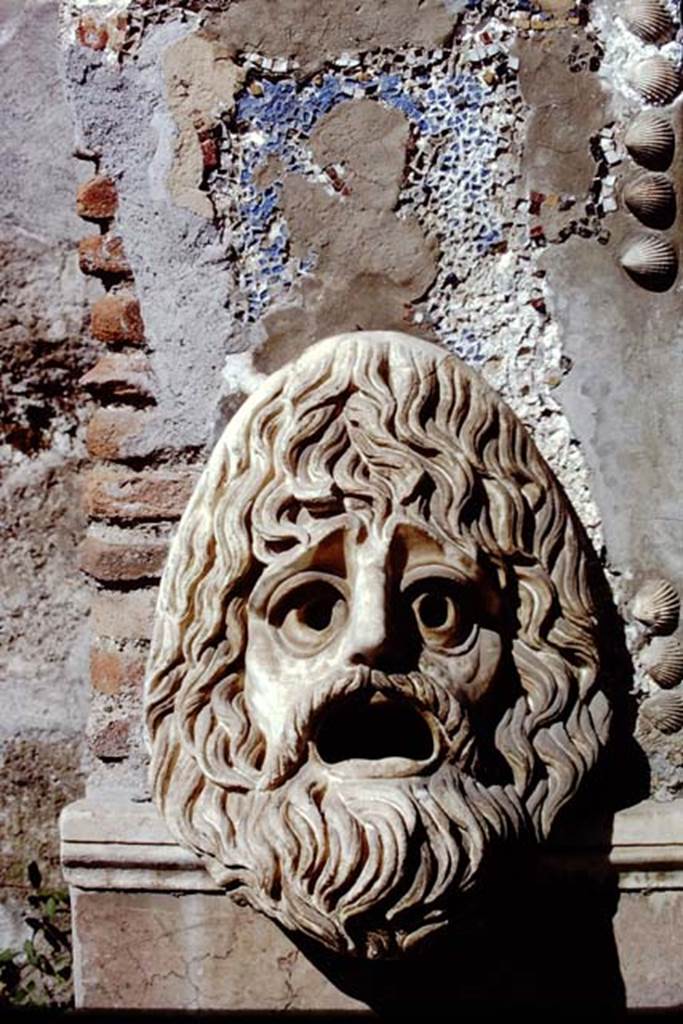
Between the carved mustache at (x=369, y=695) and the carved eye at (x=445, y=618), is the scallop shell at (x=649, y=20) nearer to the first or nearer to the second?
the carved eye at (x=445, y=618)

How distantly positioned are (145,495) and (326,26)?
657 millimetres

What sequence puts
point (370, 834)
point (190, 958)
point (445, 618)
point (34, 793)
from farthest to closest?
point (34, 793), point (190, 958), point (445, 618), point (370, 834)

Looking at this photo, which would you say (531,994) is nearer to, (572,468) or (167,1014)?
(167,1014)

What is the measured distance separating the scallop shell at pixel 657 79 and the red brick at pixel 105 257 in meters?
0.70

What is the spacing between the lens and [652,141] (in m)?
2.38

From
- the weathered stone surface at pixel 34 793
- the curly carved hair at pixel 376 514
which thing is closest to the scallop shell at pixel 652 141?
the curly carved hair at pixel 376 514

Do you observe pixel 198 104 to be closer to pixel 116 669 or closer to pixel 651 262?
pixel 651 262

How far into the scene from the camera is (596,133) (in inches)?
94.9

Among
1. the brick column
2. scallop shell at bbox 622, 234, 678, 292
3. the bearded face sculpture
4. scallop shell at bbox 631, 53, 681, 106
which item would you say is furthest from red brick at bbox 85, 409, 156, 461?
scallop shell at bbox 631, 53, 681, 106

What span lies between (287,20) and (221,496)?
648mm

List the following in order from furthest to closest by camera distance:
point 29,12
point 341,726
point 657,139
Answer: point 29,12 → point 657,139 → point 341,726

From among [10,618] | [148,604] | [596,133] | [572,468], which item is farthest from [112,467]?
[596,133]

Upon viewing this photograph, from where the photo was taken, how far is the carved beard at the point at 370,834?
213 cm

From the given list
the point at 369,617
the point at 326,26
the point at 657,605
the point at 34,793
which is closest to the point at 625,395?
the point at 657,605
